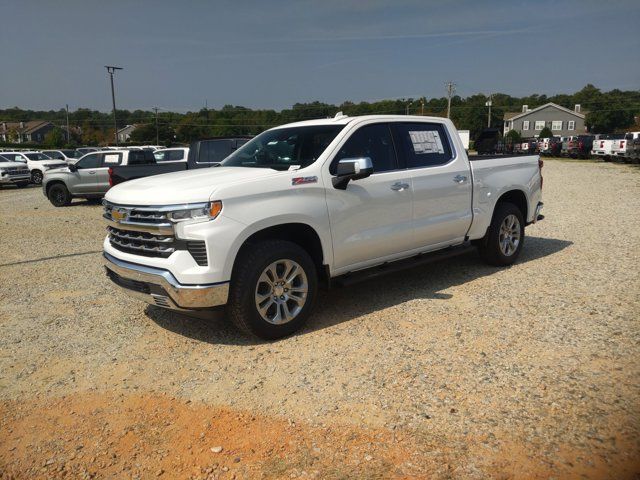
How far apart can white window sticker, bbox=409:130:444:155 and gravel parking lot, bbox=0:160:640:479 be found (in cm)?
159

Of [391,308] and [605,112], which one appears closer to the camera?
[391,308]

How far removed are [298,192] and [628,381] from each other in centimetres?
288

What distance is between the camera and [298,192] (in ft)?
14.4

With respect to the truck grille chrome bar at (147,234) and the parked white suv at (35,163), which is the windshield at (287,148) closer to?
the truck grille chrome bar at (147,234)

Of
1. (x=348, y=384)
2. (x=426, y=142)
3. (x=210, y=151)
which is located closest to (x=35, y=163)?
(x=210, y=151)

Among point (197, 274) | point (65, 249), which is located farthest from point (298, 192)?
point (65, 249)

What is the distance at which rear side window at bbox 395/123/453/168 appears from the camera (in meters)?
5.40

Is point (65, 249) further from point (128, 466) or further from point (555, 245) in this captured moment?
point (555, 245)

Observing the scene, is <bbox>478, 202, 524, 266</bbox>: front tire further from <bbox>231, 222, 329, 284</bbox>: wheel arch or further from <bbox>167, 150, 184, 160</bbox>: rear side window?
<bbox>167, 150, 184, 160</bbox>: rear side window

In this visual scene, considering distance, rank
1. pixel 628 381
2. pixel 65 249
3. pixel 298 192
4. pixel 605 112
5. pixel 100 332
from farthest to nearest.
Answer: pixel 605 112 → pixel 65 249 → pixel 100 332 → pixel 298 192 → pixel 628 381

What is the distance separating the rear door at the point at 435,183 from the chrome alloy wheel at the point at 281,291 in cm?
156

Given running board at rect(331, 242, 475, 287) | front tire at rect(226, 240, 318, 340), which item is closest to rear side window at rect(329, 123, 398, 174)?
running board at rect(331, 242, 475, 287)

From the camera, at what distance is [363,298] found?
5.59m

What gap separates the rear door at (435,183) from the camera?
17.7ft
